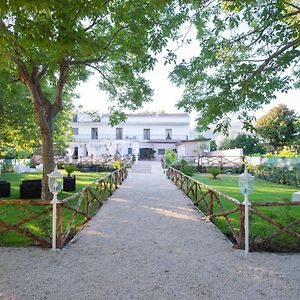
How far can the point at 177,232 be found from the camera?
717 cm

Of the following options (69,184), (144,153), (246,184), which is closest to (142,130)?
(144,153)

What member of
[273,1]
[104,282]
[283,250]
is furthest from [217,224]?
[273,1]

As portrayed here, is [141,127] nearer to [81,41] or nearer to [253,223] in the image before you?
[253,223]

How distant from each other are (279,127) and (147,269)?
36.4 metres

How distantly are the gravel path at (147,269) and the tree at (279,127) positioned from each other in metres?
33.5

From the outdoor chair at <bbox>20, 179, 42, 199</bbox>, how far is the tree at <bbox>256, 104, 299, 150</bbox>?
1197 inches

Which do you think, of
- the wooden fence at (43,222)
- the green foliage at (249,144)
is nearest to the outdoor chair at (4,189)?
the wooden fence at (43,222)

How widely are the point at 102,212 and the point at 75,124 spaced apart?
142 ft

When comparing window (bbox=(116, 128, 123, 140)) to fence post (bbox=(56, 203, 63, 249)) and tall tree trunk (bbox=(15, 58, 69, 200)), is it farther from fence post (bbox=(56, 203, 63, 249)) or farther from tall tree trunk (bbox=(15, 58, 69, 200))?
fence post (bbox=(56, 203, 63, 249))

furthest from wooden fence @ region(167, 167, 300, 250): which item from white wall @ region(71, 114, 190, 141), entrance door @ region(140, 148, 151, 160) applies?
white wall @ region(71, 114, 190, 141)

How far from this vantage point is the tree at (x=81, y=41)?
4.88m

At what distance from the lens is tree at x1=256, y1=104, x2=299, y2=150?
125 feet

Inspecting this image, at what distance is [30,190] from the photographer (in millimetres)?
11844

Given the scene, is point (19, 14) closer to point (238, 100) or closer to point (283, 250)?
point (238, 100)
